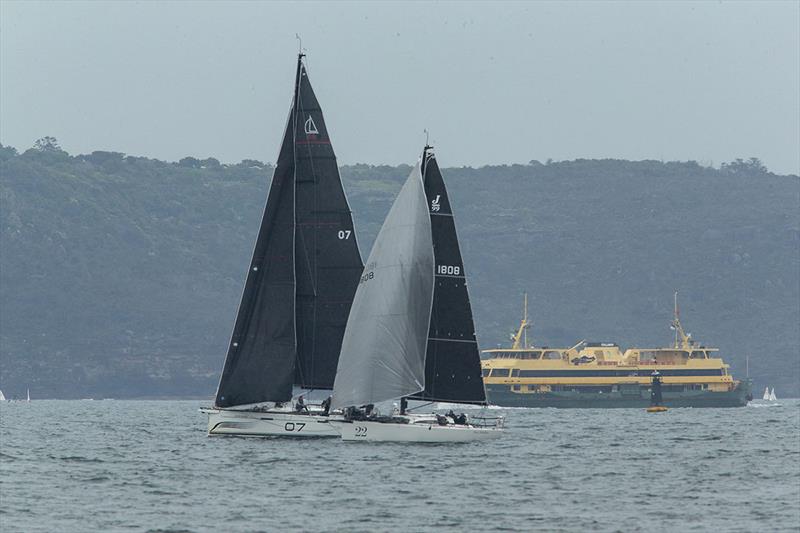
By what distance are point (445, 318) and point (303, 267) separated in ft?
19.5

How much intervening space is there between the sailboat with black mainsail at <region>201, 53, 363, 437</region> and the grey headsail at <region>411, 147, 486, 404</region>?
3.66 m

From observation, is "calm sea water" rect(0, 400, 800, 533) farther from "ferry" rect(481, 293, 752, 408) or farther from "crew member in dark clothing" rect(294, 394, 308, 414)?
"ferry" rect(481, 293, 752, 408)

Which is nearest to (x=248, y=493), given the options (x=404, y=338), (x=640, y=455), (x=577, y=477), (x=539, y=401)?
(x=577, y=477)

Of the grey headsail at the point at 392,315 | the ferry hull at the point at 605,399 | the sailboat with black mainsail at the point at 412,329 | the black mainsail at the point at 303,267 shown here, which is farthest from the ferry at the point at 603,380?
the grey headsail at the point at 392,315

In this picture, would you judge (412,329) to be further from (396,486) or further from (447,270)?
(396,486)

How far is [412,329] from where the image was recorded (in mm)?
62969

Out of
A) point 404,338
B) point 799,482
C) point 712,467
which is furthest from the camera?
point 404,338

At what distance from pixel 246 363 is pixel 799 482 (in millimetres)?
21641

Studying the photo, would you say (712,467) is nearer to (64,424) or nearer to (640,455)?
(640,455)

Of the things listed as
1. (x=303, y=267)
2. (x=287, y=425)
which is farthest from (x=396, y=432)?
(x=303, y=267)

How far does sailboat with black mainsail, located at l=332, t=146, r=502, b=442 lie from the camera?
204 feet

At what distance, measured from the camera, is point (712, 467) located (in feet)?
192

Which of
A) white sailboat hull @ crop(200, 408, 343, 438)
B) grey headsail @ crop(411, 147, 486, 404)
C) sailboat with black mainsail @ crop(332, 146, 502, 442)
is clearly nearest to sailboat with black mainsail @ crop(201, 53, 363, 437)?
white sailboat hull @ crop(200, 408, 343, 438)

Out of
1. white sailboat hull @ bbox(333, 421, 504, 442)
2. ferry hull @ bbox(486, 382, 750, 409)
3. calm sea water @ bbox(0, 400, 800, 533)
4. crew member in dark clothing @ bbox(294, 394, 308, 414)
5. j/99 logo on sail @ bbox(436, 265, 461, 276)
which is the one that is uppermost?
j/99 logo on sail @ bbox(436, 265, 461, 276)
